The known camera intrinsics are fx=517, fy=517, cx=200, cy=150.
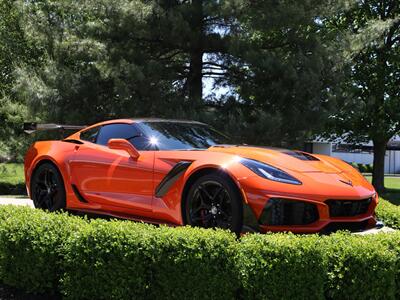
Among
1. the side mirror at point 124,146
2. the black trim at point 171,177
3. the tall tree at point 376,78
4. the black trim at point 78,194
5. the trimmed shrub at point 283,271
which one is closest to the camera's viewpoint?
the trimmed shrub at point 283,271

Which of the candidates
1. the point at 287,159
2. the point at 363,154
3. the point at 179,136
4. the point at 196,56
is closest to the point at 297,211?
the point at 287,159

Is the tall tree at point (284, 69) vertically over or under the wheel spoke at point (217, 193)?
over

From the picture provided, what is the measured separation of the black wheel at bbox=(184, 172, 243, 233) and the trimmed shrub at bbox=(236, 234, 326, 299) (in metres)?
0.75

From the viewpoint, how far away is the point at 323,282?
3896 mm

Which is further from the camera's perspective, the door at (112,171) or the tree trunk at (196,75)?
the tree trunk at (196,75)

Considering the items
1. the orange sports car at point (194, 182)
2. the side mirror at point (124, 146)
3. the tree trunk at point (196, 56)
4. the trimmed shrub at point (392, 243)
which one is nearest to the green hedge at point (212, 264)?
the trimmed shrub at point (392, 243)

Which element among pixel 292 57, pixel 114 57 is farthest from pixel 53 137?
pixel 292 57

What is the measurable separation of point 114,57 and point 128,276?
10238 mm

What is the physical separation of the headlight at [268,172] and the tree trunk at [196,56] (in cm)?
875

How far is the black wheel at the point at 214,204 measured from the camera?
4648 mm

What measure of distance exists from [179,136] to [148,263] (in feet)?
7.18

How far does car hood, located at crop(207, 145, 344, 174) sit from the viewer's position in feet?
16.2

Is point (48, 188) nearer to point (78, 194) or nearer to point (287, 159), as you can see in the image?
point (78, 194)

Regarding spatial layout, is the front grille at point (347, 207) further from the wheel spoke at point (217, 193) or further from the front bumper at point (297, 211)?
the wheel spoke at point (217, 193)
